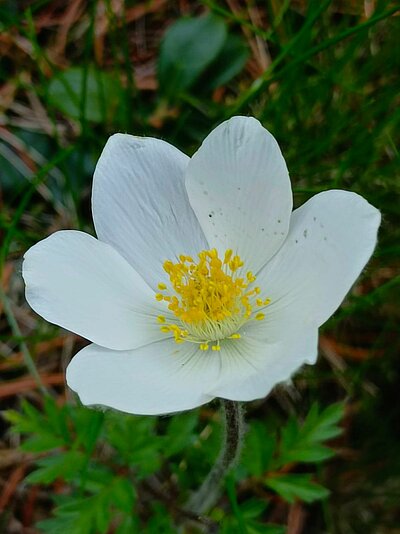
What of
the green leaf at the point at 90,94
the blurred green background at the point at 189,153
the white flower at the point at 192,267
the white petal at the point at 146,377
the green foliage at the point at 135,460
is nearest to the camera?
the white petal at the point at 146,377

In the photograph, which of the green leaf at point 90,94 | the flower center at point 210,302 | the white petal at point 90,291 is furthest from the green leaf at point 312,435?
the green leaf at point 90,94

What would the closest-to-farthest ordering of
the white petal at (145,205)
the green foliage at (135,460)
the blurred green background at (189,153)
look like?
the white petal at (145,205), the green foliage at (135,460), the blurred green background at (189,153)

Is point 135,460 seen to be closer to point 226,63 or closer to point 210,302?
point 210,302

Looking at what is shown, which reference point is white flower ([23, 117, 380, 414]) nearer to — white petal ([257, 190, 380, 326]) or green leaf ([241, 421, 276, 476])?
white petal ([257, 190, 380, 326])

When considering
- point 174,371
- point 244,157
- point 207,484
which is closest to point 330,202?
point 244,157

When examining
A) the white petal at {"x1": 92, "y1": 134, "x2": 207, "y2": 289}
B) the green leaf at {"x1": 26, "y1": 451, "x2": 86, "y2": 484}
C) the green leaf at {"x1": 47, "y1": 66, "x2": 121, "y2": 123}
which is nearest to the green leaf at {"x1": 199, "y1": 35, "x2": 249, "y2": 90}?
the green leaf at {"x1": 47, "y1": 66, "x2": 121, "y2": 123}

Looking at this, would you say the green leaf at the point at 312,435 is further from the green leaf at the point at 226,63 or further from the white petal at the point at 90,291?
the green leaf at the point at 226,63

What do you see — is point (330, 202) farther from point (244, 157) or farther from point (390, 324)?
point (390, 324)

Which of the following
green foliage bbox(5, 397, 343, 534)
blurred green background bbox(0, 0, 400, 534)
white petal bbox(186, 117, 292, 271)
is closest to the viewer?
white petal bbox(186, 117, 292, 271)
